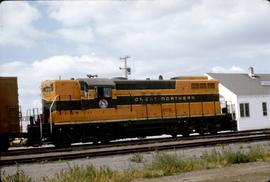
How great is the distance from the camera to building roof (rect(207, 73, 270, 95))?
41219 mm

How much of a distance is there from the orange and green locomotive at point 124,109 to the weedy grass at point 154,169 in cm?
765

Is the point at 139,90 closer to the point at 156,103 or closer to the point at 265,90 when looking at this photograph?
the point at 156,103

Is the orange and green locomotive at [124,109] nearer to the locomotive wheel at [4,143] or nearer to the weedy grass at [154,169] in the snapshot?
the locomotive wheel at [4,143]

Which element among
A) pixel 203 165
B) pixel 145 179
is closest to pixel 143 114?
pixel 203 165

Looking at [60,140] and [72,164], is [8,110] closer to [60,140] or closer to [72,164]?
[60,140]

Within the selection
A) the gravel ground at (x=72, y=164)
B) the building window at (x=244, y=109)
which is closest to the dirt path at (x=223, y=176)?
the gravel ground at (x=72, y=164)

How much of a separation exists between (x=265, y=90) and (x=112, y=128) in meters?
24.0

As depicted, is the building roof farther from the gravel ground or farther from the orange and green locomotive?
the gravel ground

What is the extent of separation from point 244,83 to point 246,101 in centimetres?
379

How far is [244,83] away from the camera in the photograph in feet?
144

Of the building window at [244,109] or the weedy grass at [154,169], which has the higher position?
the building window at [244,109]

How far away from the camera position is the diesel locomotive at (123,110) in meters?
22.8

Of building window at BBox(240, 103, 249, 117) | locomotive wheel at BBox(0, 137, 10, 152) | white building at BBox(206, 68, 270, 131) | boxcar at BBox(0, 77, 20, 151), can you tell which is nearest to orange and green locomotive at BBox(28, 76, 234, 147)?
boxcar at BBox(0, 77, 20, 151)

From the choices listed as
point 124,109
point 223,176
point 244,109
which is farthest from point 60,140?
point 244,109
